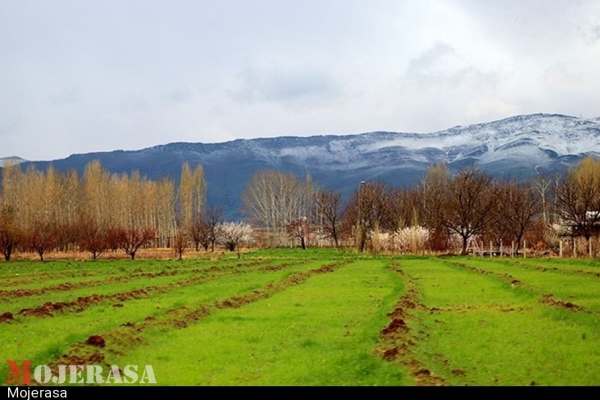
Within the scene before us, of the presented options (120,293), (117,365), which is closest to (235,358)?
(117,365)

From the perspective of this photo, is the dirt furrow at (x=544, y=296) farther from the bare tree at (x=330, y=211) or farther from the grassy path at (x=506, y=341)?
the bare tree at (x=330, y=211)

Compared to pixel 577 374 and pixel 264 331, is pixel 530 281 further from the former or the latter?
pixel 577 374

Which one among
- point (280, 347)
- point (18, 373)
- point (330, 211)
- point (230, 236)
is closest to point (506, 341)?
point (280, 347)

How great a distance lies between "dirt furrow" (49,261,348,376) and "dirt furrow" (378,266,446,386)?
6262 millimetres

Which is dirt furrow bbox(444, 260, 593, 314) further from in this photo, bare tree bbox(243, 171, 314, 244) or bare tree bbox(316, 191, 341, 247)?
bare tree bbox(243, 171, 314, 244)

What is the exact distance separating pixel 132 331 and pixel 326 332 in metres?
5.40

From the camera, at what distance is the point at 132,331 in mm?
18156

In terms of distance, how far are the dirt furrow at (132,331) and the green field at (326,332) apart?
5 centimetres

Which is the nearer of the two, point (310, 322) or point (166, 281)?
point (310, 322)

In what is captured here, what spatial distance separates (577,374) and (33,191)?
391 ft

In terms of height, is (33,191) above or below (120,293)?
above

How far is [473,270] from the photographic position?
43969 millimetres

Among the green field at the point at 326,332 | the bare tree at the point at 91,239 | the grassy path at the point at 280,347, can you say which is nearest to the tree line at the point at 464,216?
the bare tree at the point at 91,239
